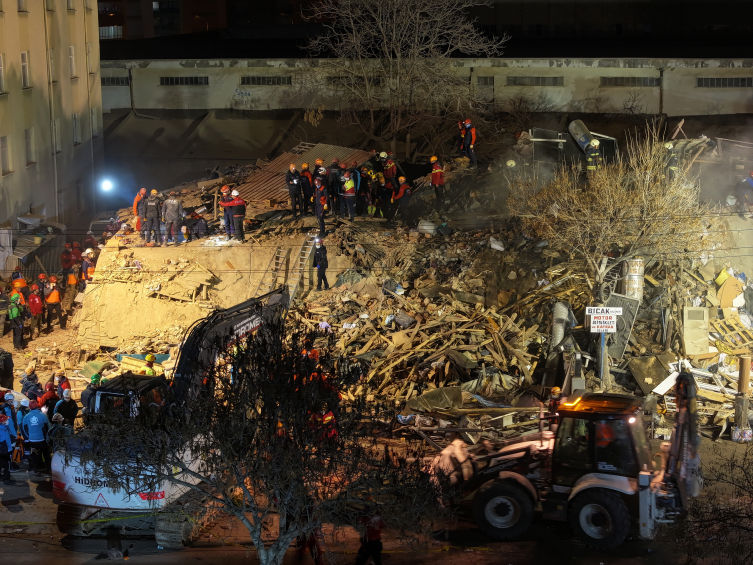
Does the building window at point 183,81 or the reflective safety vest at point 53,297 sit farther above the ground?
the building window at point 183,81

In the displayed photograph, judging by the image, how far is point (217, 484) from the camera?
11.2m

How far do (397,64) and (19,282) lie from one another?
16.7m

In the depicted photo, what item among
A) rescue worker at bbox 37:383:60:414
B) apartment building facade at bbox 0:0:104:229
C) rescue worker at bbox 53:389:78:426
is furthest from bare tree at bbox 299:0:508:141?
rescue worker at bbox 53:389:78:426

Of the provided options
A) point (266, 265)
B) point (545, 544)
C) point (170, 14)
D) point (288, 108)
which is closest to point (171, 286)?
point (266, 265)

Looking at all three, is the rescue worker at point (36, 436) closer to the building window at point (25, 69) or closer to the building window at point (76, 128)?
the building window at point (25, 69)

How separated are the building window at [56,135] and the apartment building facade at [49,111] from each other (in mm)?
37

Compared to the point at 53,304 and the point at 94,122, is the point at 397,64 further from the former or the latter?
the point at 53,304

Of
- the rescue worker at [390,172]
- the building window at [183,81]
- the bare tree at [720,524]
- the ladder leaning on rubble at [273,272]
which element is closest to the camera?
the bare tree at [720,524]

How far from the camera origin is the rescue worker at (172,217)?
25.7 metres

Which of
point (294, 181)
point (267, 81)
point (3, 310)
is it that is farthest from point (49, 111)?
point (294, 181)

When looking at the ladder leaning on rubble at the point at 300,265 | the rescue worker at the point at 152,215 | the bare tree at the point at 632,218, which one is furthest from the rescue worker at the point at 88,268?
the bare tree at the point at 632,218

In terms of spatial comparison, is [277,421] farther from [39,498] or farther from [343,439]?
[39,498]

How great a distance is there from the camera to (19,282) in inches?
965

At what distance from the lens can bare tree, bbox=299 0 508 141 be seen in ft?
110
